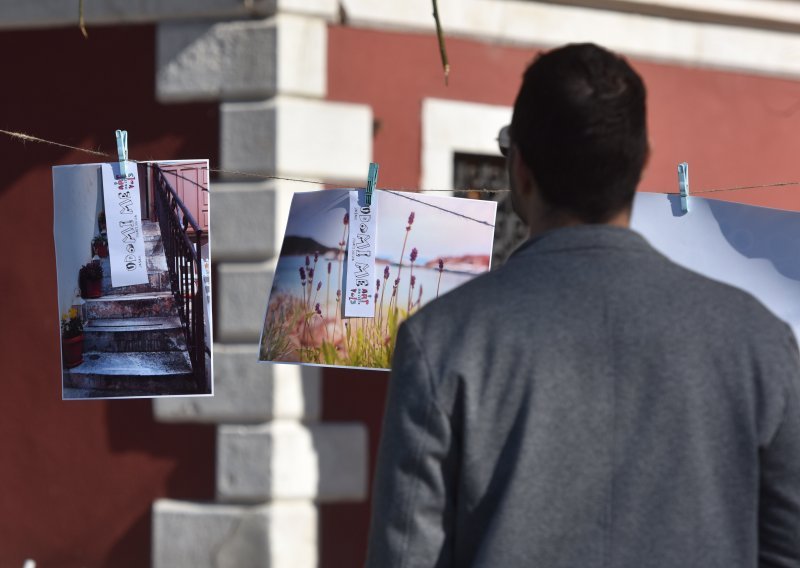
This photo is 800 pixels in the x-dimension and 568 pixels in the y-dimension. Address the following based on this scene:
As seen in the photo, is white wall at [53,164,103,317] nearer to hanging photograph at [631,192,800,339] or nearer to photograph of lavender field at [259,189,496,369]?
photograph of lavender field at [259,189,496,369]

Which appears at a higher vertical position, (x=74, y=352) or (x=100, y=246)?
(x=100, y=246)

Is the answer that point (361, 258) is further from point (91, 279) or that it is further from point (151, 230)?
point (91, 279)

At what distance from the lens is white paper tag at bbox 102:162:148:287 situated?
2.98 meters

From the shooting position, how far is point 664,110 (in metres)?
4.67

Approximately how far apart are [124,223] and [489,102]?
1940 mm

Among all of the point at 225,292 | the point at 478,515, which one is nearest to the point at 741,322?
the point at 478,515

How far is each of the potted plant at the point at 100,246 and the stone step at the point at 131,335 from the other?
0.63 feet

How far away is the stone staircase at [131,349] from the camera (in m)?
3.03

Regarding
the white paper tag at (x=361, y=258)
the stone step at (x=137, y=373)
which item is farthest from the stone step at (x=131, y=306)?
the white paper tag at (x=361, y=258)

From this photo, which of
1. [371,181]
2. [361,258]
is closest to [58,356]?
[361,258]

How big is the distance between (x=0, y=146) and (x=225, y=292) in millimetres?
1139

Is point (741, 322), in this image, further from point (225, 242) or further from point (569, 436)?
point (225, 242)

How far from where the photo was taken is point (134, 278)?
9.86 feet

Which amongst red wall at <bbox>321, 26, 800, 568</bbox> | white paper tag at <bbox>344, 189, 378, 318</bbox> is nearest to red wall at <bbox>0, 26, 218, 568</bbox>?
red wall at <bbox>321, 26, 800, 568</bbox>
